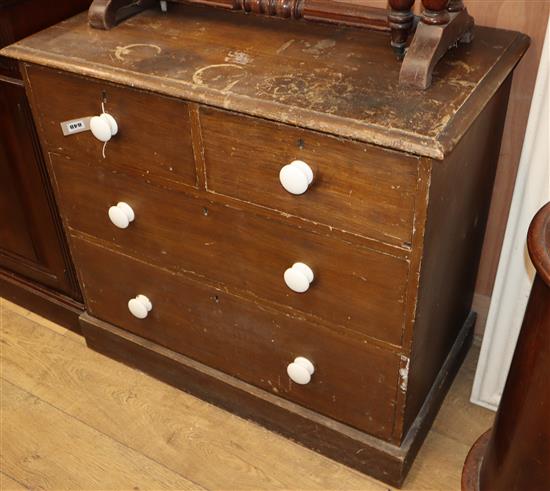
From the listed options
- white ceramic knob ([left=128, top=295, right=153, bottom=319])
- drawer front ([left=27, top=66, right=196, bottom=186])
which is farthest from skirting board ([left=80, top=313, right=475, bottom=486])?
drawer front ([left=27, top=66, right=196, bottom=186])

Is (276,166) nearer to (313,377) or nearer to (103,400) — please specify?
(313,377)

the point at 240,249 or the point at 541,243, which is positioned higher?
the point at 541,243

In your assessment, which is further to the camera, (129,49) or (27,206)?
(27,206)

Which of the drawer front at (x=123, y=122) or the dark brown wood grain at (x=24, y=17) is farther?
the dark brown wood grain at (x=24, y=17)

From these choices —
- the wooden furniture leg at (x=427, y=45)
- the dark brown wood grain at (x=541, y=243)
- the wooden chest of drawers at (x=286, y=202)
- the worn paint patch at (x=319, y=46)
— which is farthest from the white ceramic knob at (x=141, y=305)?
the dark brown wood grain at (x=541, y=243)

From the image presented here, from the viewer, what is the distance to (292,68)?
1.29 meters

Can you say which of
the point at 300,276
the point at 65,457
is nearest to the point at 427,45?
the point at 300,276

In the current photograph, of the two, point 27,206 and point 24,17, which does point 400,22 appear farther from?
point 27,206

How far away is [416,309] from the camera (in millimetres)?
1266

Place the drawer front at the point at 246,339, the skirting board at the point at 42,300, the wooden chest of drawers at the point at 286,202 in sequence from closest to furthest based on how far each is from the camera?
1. the wooden chest of drawers at the point at 286,202
2. the drawer front at the point at 246,339
3. the skirting board at the point at 42,300

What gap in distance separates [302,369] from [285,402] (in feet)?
0.60

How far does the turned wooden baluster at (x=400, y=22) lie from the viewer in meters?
1.23

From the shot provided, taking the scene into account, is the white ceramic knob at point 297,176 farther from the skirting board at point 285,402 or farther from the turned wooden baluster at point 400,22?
the skirting board at point 285,402

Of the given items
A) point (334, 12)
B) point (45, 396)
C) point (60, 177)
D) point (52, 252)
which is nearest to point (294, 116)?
point (334, 12)
